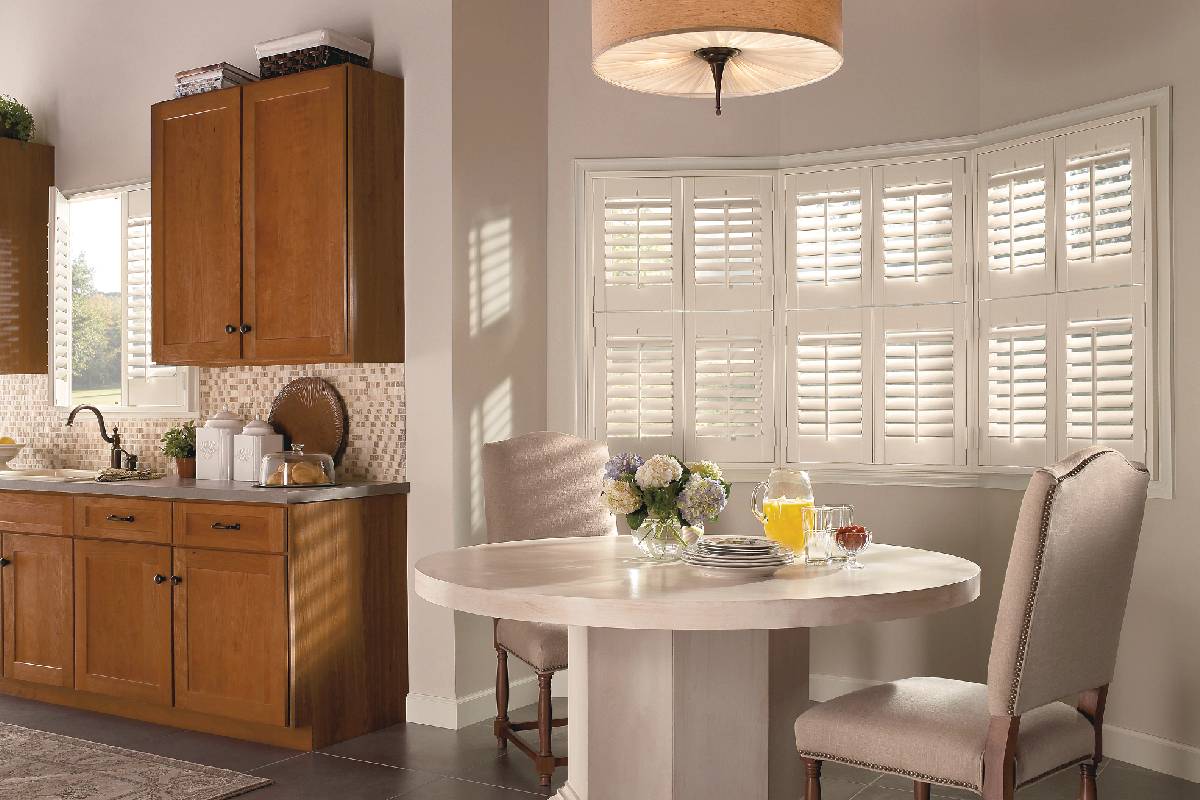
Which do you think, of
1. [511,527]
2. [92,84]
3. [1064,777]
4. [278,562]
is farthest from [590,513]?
[92,84]

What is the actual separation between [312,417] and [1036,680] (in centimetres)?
299

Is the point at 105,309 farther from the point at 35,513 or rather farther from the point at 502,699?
the point at 502,699

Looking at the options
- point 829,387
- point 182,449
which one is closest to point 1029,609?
point 829,387

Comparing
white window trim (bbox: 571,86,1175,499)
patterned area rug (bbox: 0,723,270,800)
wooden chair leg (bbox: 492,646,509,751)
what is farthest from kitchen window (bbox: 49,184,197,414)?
wooden chair leg (bbox: 492,646,509,751)

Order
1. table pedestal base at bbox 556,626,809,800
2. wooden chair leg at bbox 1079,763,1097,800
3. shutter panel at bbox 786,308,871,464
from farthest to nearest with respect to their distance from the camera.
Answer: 1. shutter panel at bbox 786,308,871,464
2. table pedestal base at bbox 556,626,809,800
3. wooden chair leg at bbox 1079,763,1097,800

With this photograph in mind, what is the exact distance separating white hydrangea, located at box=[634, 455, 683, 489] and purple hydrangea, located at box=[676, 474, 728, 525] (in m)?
0.04

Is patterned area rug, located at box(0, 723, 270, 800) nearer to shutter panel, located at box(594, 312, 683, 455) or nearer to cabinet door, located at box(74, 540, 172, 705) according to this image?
cabinet door, located at box(74, 540, 172, 705)

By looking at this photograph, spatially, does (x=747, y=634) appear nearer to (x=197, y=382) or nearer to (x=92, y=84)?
(x=197, y=382)

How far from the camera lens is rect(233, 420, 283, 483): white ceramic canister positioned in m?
4.46

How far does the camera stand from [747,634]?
2.68 meters

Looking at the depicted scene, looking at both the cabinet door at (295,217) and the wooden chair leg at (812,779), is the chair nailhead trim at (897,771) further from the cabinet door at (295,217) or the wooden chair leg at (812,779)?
the cabinet door at (295,217)

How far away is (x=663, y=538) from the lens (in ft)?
9.16

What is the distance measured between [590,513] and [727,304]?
42.1 inches

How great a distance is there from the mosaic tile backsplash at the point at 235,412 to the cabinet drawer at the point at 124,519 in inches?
25.7
